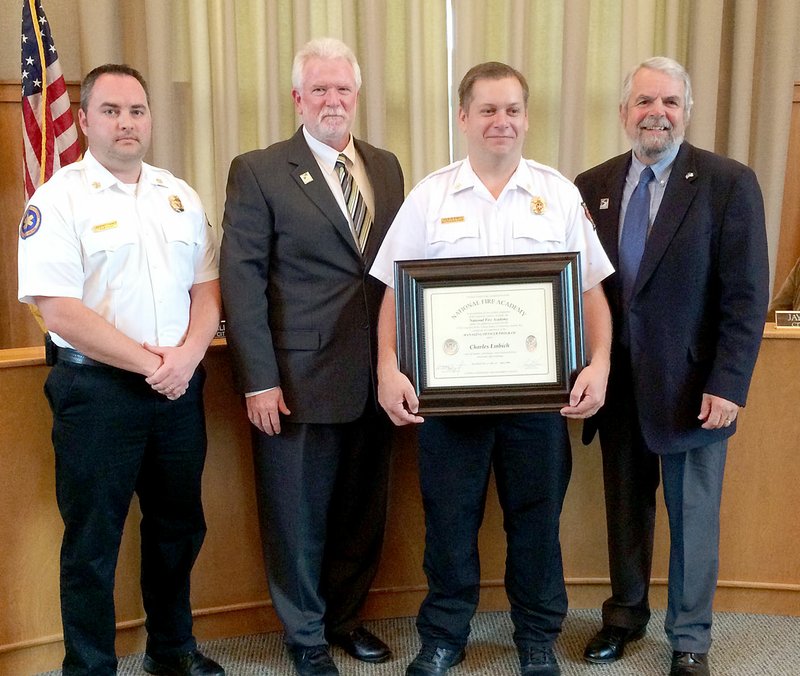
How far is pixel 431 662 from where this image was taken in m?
2.40

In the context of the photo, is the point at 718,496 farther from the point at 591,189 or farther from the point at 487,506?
the point at 591,189

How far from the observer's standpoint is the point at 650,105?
7.61ft

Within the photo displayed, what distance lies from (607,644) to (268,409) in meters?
1.29

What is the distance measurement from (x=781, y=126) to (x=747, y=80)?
0.88ft

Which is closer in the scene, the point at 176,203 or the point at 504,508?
the point at 176,203

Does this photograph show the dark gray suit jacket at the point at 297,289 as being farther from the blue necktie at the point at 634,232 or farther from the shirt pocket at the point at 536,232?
the blue necktie at the point at 634,232

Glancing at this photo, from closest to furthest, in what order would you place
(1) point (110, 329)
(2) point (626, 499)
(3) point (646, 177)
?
1. (1) point (110, 329)
2. (3) point (646, 177)
3. (2) point (626, 499)

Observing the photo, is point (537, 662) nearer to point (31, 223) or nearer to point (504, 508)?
point (504, 508)

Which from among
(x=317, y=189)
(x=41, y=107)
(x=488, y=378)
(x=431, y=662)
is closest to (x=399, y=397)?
(x=488, y=378)

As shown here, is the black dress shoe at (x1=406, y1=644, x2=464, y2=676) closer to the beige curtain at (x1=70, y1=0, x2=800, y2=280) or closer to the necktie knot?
the necktie knot

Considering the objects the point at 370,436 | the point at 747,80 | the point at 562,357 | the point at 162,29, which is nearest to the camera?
the point at 562,357

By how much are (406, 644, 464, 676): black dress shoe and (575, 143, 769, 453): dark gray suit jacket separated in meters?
0.86

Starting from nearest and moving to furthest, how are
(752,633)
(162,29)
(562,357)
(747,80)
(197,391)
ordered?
(562,357) → (197,391) → (752,633) → (162,29) → (747,80)

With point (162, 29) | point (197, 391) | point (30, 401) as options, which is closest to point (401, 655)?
point (197, 391)
